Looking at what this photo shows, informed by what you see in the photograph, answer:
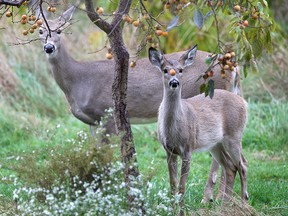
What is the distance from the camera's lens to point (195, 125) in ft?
24.3

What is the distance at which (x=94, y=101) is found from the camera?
30.7 feet

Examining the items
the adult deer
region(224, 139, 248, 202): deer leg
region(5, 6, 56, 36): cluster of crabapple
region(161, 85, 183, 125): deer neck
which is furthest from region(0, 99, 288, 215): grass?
region(5, 6, 56, 36): cluster of crabapple

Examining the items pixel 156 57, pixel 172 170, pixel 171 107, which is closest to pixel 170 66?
pixel 156 57

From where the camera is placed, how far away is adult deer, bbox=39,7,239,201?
353 inches

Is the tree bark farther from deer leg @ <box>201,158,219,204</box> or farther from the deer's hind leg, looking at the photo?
the deer's hind leg

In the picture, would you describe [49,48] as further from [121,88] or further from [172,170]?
[121,88]

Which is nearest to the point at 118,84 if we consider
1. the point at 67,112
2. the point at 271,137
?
the point at 271,137

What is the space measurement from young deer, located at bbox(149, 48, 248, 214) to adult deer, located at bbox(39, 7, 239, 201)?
1.04 meters

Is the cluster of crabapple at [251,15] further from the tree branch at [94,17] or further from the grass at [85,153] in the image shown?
the grass at [85,153]

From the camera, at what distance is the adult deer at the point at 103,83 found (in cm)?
898

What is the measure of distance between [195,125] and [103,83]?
8.11 ft

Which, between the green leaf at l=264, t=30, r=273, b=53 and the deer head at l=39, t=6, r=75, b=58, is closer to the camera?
Result: the green leaf at l=264, t=30, r=273, b=53

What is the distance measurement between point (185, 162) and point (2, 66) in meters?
6.18

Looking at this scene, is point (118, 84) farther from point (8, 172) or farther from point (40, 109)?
point (40, 109)
